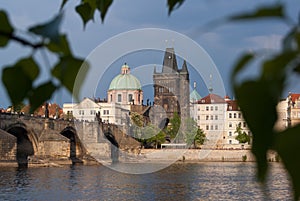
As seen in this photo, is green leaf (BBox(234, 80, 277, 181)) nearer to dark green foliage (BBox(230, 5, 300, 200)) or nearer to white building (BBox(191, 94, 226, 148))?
dark green foliage (BBox(230, 5, 300, 200))

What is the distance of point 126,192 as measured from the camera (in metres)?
17.9

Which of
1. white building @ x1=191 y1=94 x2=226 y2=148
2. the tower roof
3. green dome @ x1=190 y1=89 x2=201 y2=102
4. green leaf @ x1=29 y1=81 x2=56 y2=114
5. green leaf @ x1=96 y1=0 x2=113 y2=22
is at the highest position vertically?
the tower roof

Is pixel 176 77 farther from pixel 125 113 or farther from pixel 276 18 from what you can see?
pixel 276 18

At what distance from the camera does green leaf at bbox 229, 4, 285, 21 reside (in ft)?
1.37

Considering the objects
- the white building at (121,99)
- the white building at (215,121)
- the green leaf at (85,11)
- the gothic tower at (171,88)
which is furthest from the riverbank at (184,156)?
the green leaf at (85,11)

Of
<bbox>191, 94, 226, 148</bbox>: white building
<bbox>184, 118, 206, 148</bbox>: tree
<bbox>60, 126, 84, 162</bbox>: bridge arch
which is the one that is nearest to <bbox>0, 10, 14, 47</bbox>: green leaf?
<bbox>60, 126, 84, 162</bbox>: bridge arch

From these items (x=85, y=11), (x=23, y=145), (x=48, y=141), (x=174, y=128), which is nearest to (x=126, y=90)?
(x=174, y=128)

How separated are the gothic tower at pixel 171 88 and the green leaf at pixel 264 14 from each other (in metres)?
67.6

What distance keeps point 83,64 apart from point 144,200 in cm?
1541

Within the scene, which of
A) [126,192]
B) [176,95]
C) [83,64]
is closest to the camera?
[83,64]

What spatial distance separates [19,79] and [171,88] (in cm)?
7087

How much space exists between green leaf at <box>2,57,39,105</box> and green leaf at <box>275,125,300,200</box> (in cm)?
25

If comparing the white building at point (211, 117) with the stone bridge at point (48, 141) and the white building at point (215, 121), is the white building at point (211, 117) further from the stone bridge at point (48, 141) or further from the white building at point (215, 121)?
the stone bridge at point (48, 141)

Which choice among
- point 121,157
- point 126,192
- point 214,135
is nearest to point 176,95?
point 214,135
